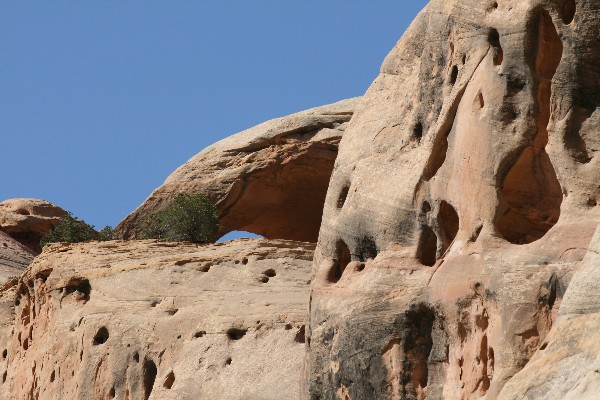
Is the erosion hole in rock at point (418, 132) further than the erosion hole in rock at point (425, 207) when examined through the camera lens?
Yes

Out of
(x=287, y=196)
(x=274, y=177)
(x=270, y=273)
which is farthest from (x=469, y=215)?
(x=287, y=196)

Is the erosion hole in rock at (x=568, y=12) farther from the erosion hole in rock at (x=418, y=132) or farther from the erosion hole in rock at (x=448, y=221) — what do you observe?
the erosion hole in rock at (x=418, y=132)

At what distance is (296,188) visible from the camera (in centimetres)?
3756

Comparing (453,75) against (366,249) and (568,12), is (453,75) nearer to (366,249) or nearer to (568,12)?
(568,12)

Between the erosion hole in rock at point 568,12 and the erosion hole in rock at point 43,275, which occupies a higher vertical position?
the erosion hole in rock at point 568,12

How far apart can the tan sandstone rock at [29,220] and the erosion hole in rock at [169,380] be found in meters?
15.7

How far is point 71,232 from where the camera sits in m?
39.0

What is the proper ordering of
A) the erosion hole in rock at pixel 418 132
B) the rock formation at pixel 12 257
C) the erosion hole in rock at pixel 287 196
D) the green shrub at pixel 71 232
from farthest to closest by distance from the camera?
the rock formation at pixel 12 257, the green shrub at pixel 71 232, the erosion hole in rock at pixel 287 196, the erosion hole in rock at pixel 418 132

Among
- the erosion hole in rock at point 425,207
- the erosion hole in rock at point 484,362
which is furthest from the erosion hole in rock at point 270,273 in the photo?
the erosion hole in rock at point 484,362

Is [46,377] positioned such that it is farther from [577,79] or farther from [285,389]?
[577,79]

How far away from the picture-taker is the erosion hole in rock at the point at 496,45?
21.1 meters

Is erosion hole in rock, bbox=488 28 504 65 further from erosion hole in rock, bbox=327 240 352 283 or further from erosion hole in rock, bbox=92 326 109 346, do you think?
erosion hole in rock, bbox=92 326 109 346

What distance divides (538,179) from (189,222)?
1566 centimetres

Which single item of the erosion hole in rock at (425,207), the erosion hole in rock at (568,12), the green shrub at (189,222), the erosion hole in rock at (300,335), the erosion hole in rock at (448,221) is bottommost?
the erosion hole in rock at (300,335)
